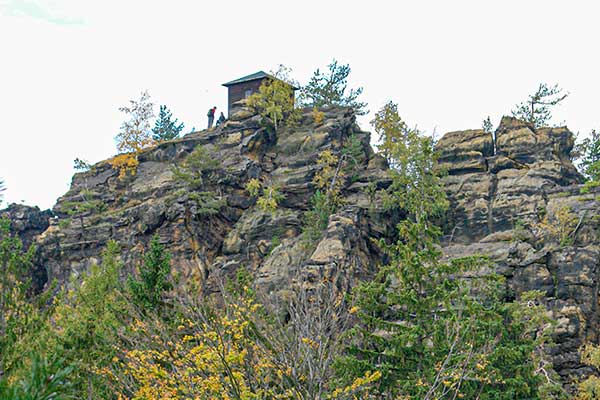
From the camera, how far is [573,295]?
92.6 feet

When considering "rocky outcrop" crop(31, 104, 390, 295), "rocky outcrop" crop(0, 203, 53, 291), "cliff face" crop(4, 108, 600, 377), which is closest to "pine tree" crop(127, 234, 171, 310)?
"cliff face" crop(4, 108, 600, 377)

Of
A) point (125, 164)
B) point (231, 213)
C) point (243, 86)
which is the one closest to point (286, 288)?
point (231, 213)

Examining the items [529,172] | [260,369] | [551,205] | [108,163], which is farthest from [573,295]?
[108,163]

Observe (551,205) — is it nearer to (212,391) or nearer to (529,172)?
(529,172)

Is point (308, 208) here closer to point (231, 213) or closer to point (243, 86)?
point (231, 213)

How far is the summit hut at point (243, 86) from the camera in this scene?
5794 centimetres

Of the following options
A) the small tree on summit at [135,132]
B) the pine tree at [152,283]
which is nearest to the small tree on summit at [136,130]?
the small tree on summit at [135,132]

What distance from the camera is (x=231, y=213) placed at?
44.7 meters

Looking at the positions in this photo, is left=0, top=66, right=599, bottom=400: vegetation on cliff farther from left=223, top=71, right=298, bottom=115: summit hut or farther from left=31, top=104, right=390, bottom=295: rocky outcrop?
left=223, top=71, right=298, bottom=115: summit hut

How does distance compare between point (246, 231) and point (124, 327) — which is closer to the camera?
point (124, 327)

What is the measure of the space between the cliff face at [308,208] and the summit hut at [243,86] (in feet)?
21.6

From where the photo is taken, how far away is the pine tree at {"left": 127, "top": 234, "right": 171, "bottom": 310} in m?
20.5

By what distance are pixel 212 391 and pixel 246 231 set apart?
1218 inches

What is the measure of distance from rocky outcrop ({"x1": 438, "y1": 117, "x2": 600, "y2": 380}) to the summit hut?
792 inches
